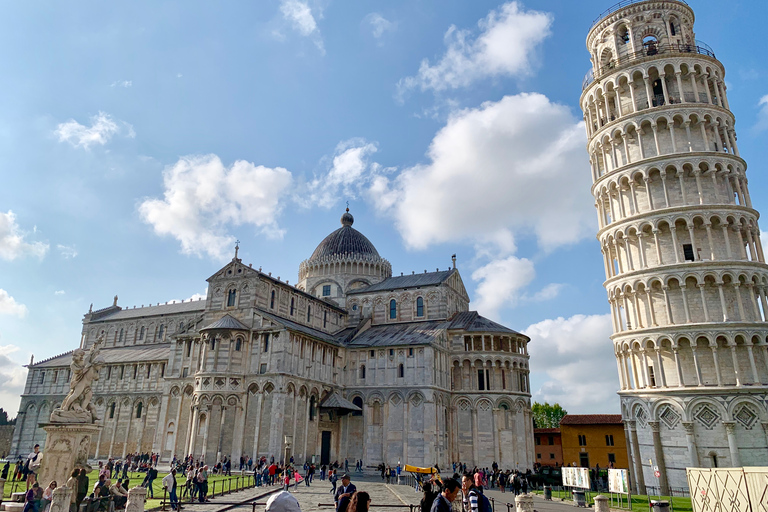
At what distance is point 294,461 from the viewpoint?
1465 inches

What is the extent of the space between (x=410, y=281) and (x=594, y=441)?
25521 millimetres

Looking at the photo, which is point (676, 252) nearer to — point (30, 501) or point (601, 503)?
point (601, 503)

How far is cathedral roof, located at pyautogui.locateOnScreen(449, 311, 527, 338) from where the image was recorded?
46.0 m

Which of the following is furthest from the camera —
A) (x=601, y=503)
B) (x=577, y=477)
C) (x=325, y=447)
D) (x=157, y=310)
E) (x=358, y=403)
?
(x=157, y=310)

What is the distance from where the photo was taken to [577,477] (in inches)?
963

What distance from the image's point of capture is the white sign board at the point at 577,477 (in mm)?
23655

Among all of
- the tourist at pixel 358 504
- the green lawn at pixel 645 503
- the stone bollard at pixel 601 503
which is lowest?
the green lawn at pixel 645 503

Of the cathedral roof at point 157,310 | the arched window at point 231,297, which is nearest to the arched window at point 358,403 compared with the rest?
the arched window at point 231,297

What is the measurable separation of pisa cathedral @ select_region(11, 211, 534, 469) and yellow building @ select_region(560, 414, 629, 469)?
491 inches

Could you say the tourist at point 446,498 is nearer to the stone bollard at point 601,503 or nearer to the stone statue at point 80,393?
the stone bollard at point 601,503

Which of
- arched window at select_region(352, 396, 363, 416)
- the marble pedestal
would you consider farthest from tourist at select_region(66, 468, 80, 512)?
arched window at select_region(352, 396, 363, 416)

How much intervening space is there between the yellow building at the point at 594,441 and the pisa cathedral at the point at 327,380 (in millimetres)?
12471

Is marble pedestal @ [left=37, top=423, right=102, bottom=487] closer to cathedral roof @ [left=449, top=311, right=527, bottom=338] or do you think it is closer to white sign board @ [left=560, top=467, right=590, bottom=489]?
white sign board @ [left=560, top=467, right=590, bottom=489]

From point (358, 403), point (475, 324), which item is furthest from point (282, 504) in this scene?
point (475, 324)
